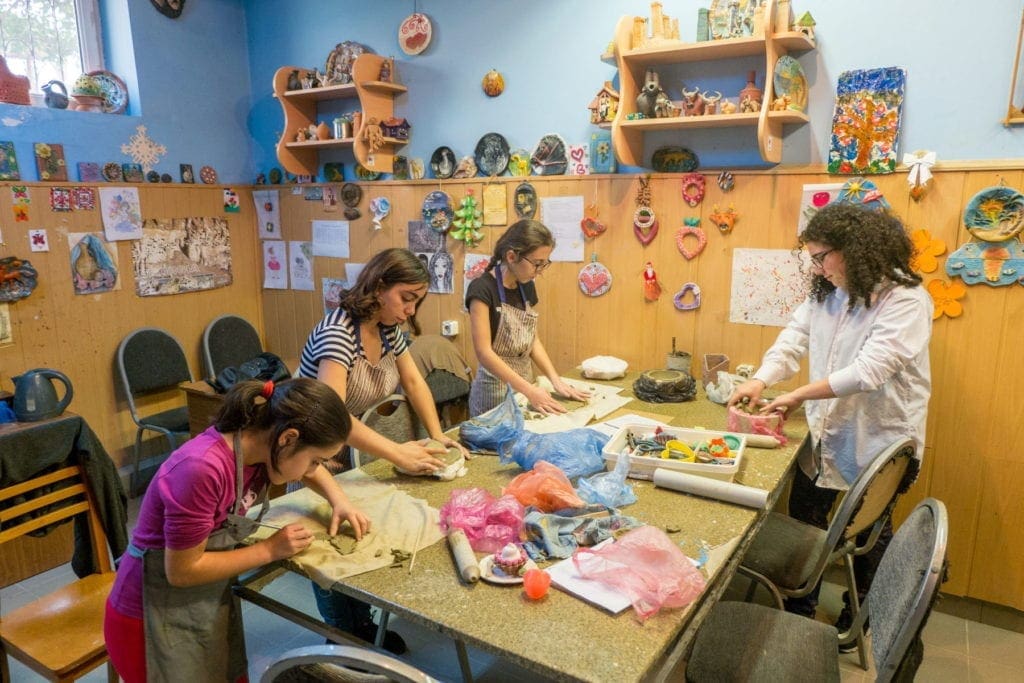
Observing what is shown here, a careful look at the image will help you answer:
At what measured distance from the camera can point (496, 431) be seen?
2.04m

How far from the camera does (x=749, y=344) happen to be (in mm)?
2850

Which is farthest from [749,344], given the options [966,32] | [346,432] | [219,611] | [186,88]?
[186,88]

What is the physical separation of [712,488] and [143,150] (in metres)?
3.50

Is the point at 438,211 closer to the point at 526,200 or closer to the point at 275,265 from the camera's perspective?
the point at 526,200

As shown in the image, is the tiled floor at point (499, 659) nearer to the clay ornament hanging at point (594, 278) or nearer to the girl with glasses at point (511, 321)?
the girl with glasses at point (511, 321)

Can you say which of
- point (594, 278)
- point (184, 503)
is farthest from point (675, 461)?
point (594, 278)

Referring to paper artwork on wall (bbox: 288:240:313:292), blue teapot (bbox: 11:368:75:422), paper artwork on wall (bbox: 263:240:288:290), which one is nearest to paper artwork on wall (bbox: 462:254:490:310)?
paper artwork on wall (bbox: 288:240:313:292)

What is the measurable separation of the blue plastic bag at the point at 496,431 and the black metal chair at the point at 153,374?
213cm

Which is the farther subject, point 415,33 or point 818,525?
point 415,33

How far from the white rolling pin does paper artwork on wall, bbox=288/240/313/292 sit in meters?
2.91

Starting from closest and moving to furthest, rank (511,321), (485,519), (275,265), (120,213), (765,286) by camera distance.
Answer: (485,519)
(511,321)
(765,286)
(120,213)
(275,265)

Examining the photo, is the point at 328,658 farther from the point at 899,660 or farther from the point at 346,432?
the point at 899,660

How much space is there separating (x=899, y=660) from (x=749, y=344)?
1810mm

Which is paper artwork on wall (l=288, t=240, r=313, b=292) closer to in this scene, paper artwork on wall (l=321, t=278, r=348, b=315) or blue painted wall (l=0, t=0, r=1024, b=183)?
paper artwork on wall (l=321, t=278, r=348, b=315)
